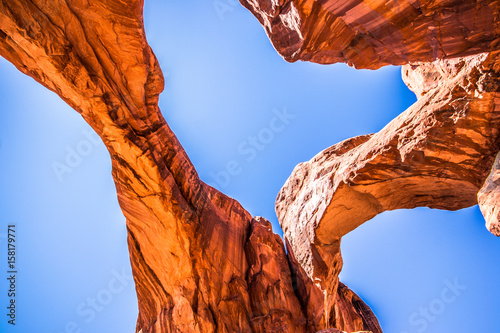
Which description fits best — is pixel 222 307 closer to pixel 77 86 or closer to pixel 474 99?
pixel 77 86

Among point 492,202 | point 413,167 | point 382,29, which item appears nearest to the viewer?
point 492,202

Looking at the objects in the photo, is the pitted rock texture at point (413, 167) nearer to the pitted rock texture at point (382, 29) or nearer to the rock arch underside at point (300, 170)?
the rock arch underside at point (300, 170)

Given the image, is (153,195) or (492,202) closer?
(492,202)

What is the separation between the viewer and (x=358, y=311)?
14.4 metres

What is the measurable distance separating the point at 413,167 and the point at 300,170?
17.8 feet

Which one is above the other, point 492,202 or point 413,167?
point 413,167

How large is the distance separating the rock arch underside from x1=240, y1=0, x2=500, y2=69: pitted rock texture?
0.08 feet

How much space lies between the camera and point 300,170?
13.7 meters

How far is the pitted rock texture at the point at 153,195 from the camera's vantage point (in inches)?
293

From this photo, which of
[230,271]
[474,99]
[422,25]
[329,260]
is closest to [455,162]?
[474,99]

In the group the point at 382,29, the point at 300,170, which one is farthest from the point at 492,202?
the point at 300,170

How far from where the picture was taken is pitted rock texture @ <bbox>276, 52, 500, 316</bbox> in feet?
24.0

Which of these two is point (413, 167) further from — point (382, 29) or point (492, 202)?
point (382, 29)

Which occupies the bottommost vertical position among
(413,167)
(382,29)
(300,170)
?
(413,167)
